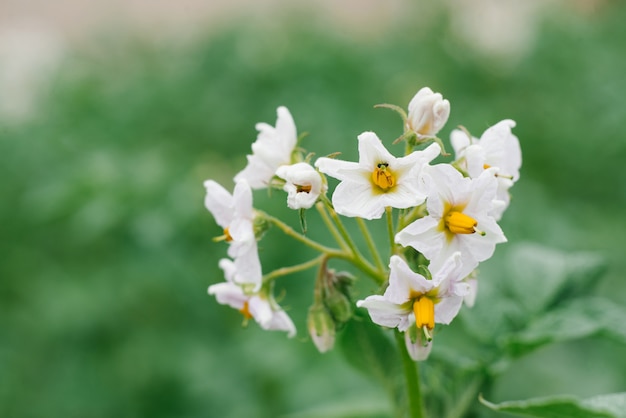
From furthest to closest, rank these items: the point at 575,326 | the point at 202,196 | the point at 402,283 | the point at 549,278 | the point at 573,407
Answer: the point at 202,196 → the point at 549,278 → the point at 575,326 → the point at 402,283 → the point at 573,407

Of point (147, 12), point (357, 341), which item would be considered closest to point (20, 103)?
point (357, 341)

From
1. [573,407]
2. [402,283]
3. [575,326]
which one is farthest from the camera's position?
[575,326]

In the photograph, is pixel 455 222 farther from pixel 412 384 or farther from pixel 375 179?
pixel 412 384

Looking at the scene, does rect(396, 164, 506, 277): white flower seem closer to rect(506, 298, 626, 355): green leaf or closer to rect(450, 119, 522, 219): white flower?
rect(450, 119, 522, 219): white flower

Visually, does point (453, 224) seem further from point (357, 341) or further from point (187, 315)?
point (187, 315)

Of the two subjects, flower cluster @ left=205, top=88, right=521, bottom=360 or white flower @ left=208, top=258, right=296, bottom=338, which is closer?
flower cluster @ left=205, top=88, right=521, bottom=360

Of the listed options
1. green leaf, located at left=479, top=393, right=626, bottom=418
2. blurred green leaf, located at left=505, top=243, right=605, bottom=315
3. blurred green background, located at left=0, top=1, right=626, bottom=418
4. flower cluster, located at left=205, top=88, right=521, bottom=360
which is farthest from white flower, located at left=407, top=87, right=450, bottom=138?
blurred green background, located at left=0, top=1, right=626, bottom=418

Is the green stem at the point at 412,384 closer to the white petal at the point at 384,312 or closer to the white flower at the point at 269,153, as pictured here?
the white petal at the point at 384,312

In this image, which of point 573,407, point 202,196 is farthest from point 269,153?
point 202,196
